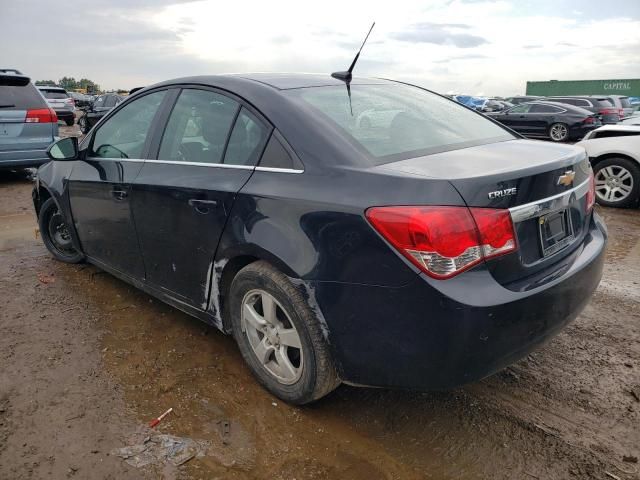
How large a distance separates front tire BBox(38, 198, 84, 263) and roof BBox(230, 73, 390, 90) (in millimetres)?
2561

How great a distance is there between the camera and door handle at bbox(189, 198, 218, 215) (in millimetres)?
2605

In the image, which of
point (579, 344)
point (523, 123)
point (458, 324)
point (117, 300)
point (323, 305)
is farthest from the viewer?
point (523, 123)

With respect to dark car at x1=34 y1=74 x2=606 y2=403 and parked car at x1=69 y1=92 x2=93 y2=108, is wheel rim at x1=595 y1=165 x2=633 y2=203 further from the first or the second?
parked car at x1=69 y1=92 x2=93 y2=108

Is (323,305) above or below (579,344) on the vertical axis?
above

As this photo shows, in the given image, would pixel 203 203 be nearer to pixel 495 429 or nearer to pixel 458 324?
pixel 458 324

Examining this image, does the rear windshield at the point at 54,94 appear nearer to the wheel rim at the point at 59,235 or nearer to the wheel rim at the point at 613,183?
the wheel rim at the point at 59,235

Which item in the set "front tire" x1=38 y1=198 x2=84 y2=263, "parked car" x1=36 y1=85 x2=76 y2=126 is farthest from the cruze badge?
"parked car" x1=36 y1=85 x2=76 y2=126

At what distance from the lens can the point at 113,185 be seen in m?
3.35

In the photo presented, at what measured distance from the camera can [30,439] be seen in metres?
2.34

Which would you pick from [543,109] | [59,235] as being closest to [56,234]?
[59,235]

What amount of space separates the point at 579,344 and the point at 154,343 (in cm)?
264

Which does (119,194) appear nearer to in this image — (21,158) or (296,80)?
(296,80)

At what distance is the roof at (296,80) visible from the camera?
279 cm

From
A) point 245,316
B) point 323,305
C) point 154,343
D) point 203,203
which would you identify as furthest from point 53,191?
point 323,305
